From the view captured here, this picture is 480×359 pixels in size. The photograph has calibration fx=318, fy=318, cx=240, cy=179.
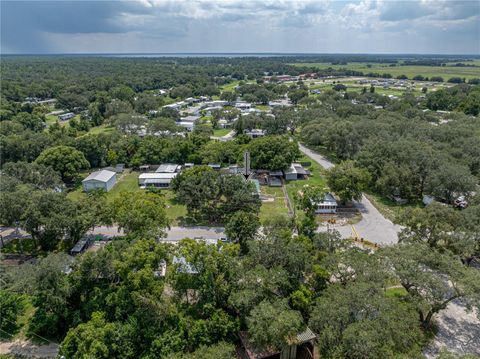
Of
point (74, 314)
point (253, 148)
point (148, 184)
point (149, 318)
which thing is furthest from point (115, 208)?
point (253, 148)

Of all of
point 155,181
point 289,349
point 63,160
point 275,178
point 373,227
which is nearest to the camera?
point 289,349

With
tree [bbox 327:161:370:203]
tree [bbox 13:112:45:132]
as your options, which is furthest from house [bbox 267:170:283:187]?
tree [bbox 13:112:45:132]

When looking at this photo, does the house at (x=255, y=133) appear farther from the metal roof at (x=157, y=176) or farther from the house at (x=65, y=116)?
the house at (x=65, y=116)

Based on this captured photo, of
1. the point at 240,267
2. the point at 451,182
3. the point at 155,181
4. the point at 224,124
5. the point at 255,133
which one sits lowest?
the point at 224,124

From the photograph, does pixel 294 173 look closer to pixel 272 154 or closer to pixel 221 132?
pixel 272 154

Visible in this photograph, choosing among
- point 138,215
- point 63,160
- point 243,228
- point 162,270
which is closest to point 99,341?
point 162,270

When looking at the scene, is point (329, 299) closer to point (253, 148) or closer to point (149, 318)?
point (149, 318)
